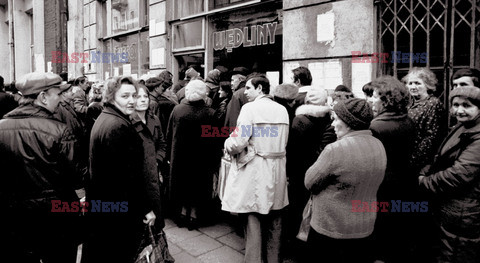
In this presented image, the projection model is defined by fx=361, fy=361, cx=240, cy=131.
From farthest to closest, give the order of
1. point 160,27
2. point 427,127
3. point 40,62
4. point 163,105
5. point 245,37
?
point 40,62
point 160,27
point 245,37
point 163,105
point 427,127

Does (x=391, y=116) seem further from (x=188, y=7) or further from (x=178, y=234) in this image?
(x=188, y=7)

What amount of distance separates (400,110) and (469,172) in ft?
2.35

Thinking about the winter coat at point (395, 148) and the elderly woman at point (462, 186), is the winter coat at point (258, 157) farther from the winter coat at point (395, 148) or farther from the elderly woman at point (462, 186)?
the elderly woman at point (462, 186)

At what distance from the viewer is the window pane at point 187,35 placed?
26.7 ft

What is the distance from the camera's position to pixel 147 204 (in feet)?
9.89

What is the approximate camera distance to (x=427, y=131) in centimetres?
342

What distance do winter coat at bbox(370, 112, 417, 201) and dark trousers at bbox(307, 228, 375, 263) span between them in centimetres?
65

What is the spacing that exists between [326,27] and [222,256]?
350 centimetres

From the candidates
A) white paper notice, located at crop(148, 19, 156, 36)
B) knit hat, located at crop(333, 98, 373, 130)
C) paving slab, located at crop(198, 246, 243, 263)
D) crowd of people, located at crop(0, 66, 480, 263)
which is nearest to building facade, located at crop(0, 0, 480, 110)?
white paper notice, located at crop(148, 19, 156, 36)

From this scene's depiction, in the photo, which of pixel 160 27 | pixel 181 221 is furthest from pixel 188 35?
pixel 181 221

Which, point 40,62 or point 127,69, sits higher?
point 40,62

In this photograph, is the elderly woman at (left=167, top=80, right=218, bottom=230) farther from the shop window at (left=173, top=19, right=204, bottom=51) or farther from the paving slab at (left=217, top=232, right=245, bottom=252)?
the shop window at (left=173, top=19, right=204, bottom=51)

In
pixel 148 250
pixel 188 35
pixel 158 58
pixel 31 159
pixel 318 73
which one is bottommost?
pixel 148 250

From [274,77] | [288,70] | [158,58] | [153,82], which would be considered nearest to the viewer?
[153,82]
